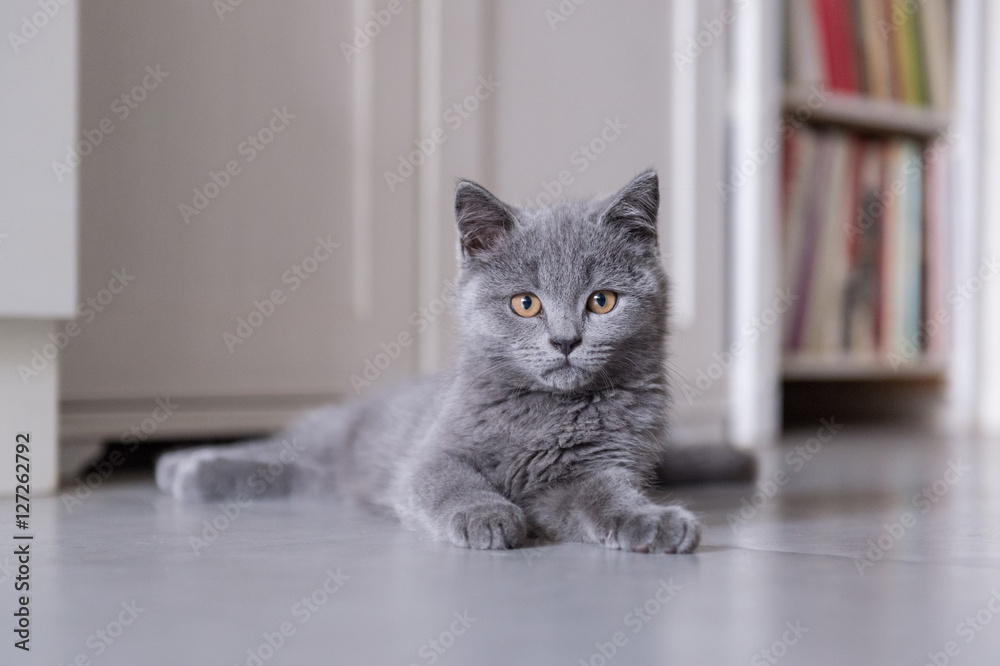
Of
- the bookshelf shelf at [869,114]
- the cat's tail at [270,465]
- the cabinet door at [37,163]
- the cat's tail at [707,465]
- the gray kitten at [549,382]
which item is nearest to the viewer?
the gray kitten at [549,382]

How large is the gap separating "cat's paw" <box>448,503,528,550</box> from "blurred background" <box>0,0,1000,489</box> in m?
0.44

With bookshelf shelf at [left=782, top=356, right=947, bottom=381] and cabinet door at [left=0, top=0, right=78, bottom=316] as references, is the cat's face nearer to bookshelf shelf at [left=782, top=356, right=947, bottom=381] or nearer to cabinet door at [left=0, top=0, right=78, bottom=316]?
cabinet door at [left=0, top=0, right=78, bottom=316]

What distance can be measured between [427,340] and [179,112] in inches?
28.8

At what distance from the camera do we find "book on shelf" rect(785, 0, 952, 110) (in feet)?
8.95

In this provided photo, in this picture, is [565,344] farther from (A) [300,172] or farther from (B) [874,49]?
(B) [874,49]

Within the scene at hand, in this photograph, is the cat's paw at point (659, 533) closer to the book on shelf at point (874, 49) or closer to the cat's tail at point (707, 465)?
the cat's tail at point (707, 465)

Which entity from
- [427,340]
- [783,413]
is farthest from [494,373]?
[783,413]

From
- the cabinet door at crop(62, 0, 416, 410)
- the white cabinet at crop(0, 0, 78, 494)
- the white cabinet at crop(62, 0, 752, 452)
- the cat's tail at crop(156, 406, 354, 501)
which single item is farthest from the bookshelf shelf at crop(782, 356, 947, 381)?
the white cabinet at crop(0, 0, 78, 494)

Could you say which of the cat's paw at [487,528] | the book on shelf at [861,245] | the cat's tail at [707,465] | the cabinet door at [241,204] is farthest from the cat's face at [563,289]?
the book on shelf at [861,245]

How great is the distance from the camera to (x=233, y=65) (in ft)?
6.31

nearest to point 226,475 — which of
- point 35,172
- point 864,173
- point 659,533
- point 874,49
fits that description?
point 35,172

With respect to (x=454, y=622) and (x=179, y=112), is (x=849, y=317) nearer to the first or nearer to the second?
(x=179, y=112)

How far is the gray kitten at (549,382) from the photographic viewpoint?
1.19 meters

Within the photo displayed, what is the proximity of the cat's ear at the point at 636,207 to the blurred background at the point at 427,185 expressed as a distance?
257 millimetres
